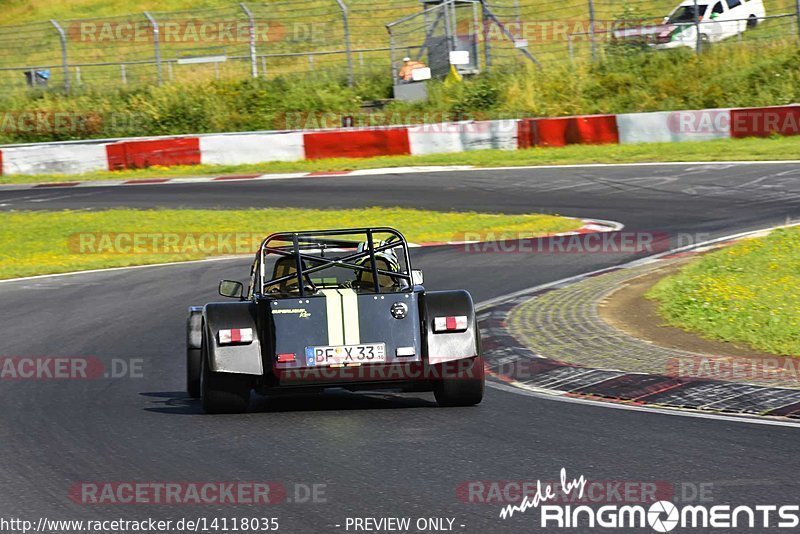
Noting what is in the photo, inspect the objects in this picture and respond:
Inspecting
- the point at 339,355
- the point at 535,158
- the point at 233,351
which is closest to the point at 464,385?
the point at 339,355

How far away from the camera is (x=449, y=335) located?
25.4 feet

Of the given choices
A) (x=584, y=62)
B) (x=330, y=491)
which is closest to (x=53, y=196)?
(x=584, y=62)

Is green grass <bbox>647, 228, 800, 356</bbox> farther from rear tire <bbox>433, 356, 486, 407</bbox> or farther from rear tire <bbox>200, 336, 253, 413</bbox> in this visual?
rear tire <bbox>200, 336, 253, 413</bbox>

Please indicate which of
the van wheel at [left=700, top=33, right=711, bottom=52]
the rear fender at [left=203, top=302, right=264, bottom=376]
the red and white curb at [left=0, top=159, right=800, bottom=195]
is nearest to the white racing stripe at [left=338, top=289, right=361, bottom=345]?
the rear fender at [left=203, top=302, right=264, bottom=376]

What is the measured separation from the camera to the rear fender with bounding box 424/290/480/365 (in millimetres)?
7688

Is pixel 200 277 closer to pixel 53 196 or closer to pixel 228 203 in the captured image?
pixel 228 203

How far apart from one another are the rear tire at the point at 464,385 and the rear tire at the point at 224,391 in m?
1.25

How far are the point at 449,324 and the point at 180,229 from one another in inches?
477

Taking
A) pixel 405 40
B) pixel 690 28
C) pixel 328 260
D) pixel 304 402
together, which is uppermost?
pixel 405 40

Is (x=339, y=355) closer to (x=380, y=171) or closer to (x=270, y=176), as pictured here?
(x=380, y=171)

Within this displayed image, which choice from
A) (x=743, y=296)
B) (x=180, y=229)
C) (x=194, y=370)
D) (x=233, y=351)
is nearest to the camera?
(x=233, y=351)

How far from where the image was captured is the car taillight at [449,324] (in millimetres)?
7734

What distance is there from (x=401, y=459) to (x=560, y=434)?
1057mm

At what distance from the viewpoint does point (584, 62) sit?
30.8 meters
